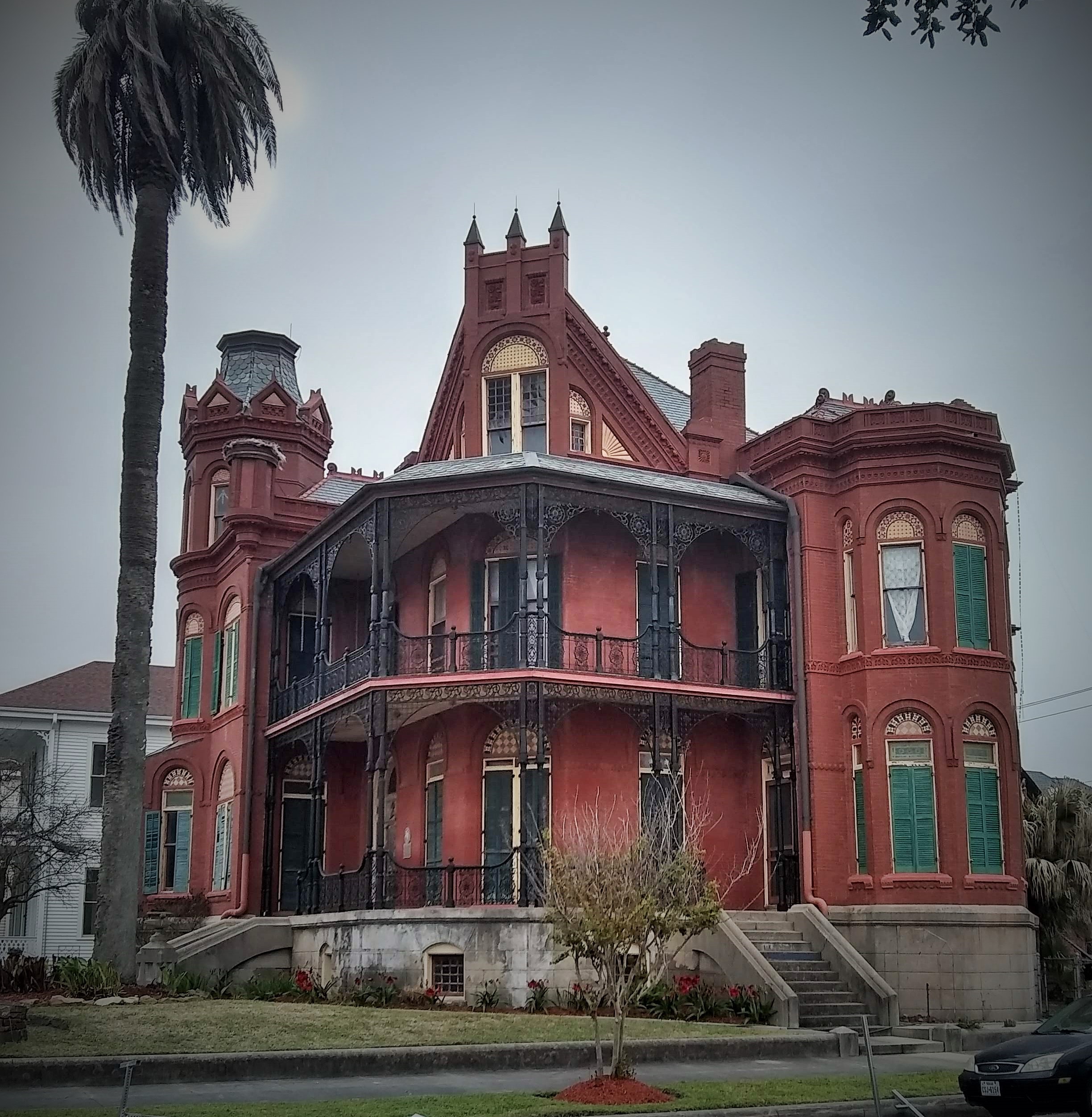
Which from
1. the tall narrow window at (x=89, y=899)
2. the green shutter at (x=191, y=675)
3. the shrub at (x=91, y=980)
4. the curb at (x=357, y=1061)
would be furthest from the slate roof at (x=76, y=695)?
the curb at (x=357, y=1061)

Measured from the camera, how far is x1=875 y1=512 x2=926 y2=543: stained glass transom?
26672 mm

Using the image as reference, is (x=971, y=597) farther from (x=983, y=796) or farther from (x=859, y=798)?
(x=859, y=798)

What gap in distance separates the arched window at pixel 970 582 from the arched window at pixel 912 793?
1.73 m

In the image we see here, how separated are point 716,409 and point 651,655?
6372mm

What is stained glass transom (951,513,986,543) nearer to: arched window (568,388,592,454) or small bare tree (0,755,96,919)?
arched window (568,388,592,454)

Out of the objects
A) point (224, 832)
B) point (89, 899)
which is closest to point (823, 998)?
point (224, 832)

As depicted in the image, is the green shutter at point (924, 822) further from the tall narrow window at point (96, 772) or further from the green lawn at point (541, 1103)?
the tall narrow window at point (96, 772)

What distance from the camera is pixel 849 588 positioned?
88.9 feet

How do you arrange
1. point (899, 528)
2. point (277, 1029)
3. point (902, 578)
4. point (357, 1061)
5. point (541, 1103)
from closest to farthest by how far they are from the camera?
point (541, 1103) < point (357, 1061) < point (277, 1029) < point (902, 578) < point (899, 528)

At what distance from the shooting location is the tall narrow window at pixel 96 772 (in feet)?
168

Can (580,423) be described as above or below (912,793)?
above

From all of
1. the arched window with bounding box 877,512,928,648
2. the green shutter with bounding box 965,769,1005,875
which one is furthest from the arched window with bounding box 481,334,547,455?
the green shutter with bounding box 965,769,1005,875

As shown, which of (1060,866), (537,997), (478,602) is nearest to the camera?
(537,997)

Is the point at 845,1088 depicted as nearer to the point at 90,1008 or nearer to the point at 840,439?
the point at 90,1008
